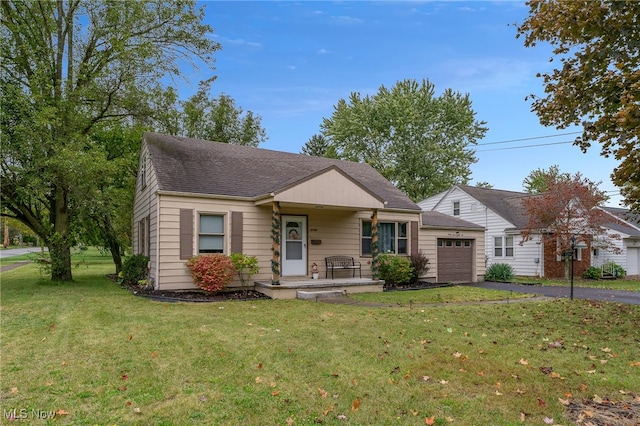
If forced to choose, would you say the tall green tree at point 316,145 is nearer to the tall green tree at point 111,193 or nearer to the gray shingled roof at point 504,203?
the gray shingled roof at point 504,203

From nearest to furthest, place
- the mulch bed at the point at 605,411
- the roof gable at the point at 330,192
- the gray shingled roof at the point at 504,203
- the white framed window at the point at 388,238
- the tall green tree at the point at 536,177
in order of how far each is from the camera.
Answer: the mulch bed at the point at 605,411, the roof gable at the point at 330,192, the white framed window at the point at 388,238, the gray shingled roof at the point at 504,203, the tall green tree at the point at 536,177

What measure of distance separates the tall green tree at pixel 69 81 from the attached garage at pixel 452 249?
1134cm

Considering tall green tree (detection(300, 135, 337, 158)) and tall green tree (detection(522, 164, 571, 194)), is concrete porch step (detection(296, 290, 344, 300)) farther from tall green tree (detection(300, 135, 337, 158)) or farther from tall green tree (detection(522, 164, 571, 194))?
tall green tree (detection(522, 164, 571, 194))

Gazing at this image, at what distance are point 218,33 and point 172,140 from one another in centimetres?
475

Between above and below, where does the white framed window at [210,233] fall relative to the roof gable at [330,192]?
below

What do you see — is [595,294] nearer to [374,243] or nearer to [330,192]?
[374,243]

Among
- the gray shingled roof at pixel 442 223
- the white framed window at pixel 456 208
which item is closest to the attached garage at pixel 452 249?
the gray shingled roof at pixel 442 223

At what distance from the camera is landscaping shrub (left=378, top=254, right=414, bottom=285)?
561 inches

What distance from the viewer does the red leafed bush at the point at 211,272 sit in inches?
428

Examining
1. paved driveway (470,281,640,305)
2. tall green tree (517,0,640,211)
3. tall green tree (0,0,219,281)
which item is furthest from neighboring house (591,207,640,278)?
tall green tree (0,0,219,281)

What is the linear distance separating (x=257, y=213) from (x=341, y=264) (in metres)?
3.62

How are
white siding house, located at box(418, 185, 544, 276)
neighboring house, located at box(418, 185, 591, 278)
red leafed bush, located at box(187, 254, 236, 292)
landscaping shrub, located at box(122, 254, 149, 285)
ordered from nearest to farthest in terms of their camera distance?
red leafed bush, located at box(187, 254, 236, 292)
landscaping shrub, located at box(122, 254, 149, 285)
neighboring house, located at box(418, 185, 591, 278)
white siding house, located at box(418, 185, 544, 276)

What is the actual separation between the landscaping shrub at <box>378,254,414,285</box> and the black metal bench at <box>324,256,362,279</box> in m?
0.81

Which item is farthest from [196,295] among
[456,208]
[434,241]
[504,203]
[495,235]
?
[504,203]
